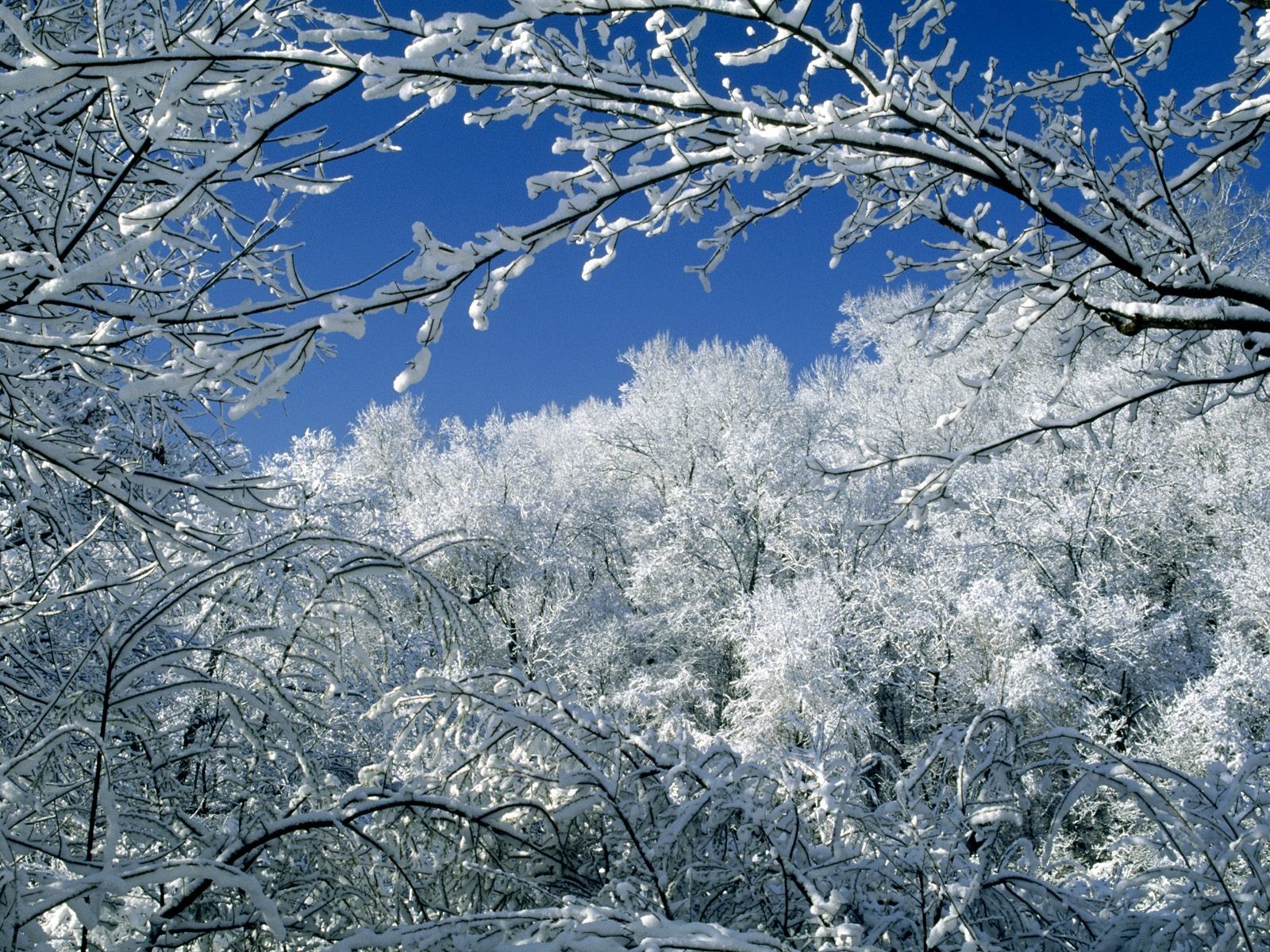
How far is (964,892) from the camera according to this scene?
5.01 ft

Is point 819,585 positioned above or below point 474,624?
above

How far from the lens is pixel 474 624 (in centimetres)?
242

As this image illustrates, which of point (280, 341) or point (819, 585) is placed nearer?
point (280, 341)

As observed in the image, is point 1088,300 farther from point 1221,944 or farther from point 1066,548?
point 1066,548

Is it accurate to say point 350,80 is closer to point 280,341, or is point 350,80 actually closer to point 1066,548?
point 280,341

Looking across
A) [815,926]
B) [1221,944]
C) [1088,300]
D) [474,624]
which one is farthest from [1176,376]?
[474,624]

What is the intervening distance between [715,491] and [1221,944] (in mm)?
21646

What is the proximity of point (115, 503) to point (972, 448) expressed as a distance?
110 inches

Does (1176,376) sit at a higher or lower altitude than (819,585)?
lower

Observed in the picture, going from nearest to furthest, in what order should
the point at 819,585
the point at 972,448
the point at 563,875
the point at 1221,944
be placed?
the point at 1221,944, the point at 563,875, the point at 972,448, the point at 819,585

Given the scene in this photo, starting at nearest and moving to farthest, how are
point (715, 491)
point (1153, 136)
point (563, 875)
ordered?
point (563, 875)
point (1153, 136)
point (715, 491)

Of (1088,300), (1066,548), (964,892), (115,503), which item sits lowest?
(964,892)

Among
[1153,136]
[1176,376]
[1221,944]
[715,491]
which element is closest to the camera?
[1221,944]

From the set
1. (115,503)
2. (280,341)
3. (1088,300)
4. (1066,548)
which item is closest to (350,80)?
(280,341)
